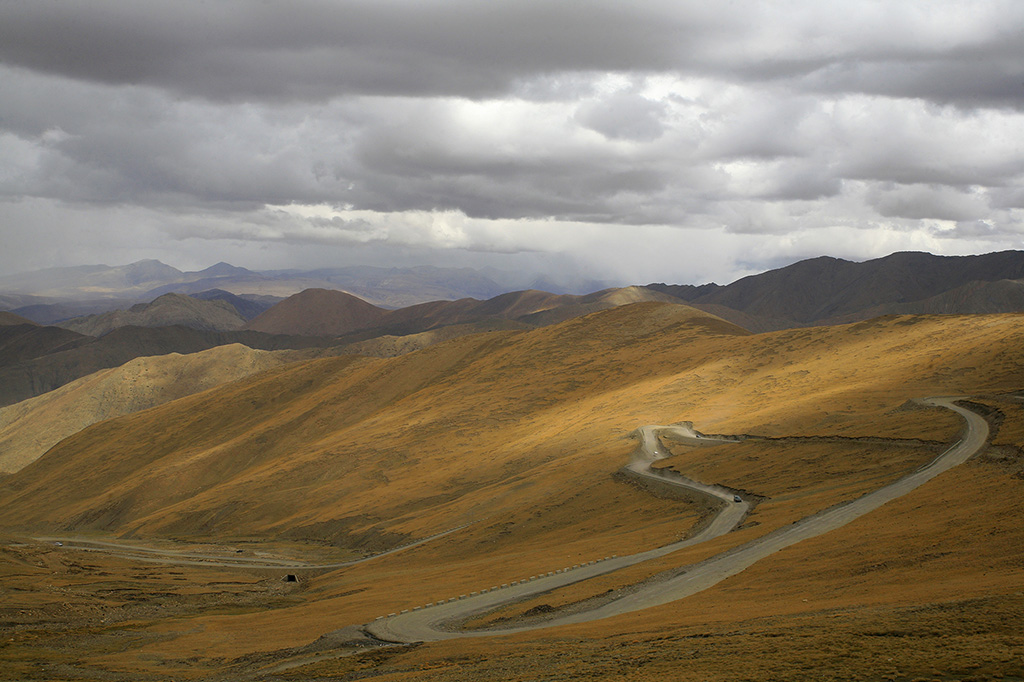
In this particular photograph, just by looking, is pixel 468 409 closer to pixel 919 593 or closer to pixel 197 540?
pixel 197 540

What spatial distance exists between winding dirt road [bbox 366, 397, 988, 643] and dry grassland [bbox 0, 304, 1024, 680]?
1.63 metres

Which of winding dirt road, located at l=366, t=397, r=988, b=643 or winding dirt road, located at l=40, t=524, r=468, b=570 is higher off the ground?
winding dirt road, located at l=366, t=397, r=988, b=643

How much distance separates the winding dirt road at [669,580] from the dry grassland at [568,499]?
1628 mm

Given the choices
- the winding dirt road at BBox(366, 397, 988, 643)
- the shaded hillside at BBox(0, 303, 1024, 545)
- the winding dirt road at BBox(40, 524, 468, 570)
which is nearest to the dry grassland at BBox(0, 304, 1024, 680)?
the shaded hillside at BBox(0, 303, 1024, 545)

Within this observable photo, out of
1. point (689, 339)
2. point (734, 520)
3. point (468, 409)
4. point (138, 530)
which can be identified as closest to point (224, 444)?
point (138, 530)

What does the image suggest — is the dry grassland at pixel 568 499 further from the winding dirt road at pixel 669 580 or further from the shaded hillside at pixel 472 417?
the winding dirt road at pixel 669 580

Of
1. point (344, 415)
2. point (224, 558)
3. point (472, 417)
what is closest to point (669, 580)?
point (224, 558)

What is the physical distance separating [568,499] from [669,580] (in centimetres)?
2724

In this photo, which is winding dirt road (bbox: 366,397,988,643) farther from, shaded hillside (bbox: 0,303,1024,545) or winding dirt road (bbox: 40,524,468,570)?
winding dirt road (bbox: 40,524,468,570)

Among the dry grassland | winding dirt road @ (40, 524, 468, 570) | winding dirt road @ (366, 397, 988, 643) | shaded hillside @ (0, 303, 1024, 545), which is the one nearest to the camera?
the dry grassland

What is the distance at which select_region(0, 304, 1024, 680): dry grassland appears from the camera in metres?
22.7

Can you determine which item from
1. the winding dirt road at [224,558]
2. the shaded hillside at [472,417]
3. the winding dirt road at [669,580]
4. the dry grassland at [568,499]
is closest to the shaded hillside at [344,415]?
the shaded hillside at [472,417]

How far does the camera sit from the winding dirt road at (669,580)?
107 feet

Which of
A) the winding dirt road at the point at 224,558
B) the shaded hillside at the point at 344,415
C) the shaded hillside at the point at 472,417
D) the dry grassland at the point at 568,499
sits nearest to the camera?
the dry grassland at the point at 568,499
